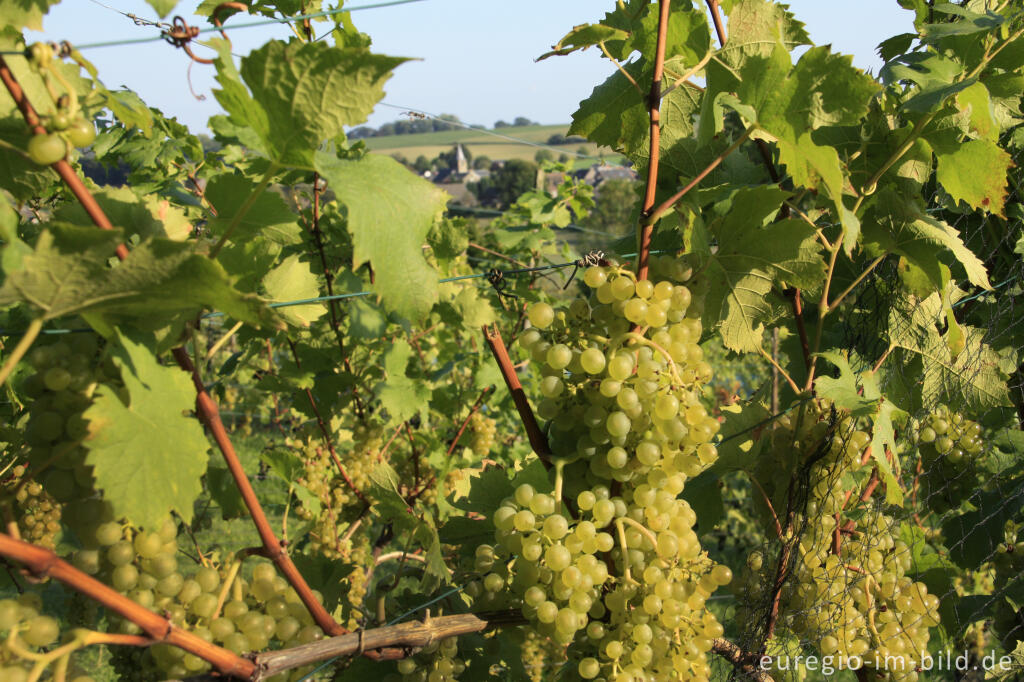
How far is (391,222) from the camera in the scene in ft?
3.10

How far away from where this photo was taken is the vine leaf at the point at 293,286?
4.53ft

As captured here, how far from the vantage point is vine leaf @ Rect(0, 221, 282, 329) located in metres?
0.75

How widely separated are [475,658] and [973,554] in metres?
1.48

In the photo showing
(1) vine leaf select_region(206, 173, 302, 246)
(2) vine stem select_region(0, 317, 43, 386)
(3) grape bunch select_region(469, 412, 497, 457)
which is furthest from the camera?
(3) grape bunch select_region(469, 412, 497, 457)

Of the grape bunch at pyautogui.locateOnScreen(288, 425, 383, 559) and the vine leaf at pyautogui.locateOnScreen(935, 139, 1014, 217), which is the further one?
the grape bunch at pyautogui.locateOnScreen(288, 425, 383, 559)

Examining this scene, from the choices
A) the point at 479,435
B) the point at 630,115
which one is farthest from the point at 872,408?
the point at 479,435

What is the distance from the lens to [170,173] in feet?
9.98

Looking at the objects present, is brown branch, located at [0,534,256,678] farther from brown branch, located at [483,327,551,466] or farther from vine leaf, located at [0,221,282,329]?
brown branch, located at [483,327,551,466]

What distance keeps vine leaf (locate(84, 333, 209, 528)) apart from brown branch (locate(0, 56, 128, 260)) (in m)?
0.15

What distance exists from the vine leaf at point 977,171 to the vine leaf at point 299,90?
125 cm

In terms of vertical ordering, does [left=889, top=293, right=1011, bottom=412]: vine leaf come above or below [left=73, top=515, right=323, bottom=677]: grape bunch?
above

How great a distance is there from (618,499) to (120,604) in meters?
0.74

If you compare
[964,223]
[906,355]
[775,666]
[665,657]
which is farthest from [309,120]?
[964,223]

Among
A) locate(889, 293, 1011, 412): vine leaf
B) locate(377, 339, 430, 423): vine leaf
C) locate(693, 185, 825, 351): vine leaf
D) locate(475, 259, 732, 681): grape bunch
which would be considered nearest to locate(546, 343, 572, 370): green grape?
locate(475, 259, 732, 681): grape bunch
